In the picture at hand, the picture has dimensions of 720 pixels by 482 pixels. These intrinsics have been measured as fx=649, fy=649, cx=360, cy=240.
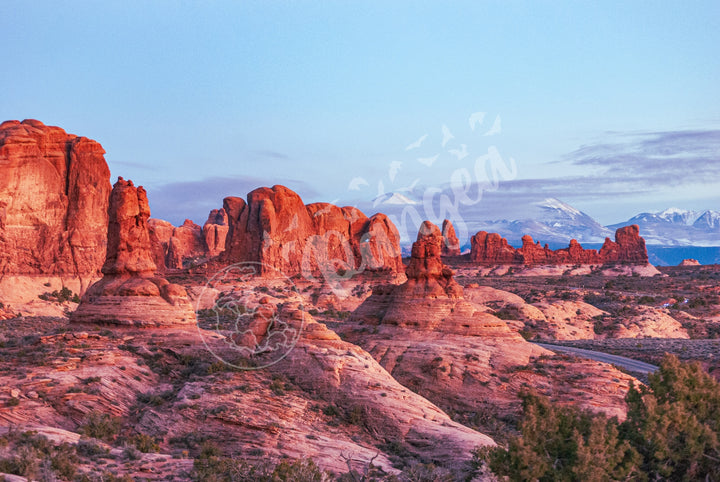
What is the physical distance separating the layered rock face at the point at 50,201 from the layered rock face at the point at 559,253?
91674 mm

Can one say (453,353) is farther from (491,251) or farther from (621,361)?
(491,251)

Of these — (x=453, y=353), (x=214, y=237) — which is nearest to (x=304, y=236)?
(x=214, y=237)

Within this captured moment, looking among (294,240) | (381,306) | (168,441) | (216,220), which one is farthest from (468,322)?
(216,220)

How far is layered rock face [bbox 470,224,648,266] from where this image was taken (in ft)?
465

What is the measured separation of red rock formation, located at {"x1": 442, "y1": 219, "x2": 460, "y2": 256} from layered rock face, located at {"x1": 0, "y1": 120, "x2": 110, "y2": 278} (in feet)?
311

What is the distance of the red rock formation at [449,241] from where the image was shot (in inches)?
6043

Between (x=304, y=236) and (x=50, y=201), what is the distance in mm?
34792

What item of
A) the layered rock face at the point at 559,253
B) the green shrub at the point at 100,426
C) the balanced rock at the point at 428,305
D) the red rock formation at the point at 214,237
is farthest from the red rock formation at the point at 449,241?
the green shrub at the point at 100,426

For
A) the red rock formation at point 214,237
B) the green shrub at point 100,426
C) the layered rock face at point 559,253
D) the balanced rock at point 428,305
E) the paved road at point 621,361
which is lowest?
the paved road at point 621,361

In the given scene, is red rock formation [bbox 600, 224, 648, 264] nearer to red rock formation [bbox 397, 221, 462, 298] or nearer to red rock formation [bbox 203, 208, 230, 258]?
red rock formation [bbox 203, 208, 230, 258]

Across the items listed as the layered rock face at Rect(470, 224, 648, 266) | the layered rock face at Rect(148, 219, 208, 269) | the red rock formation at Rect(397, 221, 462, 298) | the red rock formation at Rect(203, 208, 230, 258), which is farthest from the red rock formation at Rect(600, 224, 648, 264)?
the red rock formation at Rect(397, 221, 462, 298)

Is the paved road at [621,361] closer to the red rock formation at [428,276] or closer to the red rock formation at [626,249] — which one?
the red rock formation at [428,276]

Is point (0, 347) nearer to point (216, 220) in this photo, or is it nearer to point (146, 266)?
point (146, 266)

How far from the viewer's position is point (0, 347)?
1128 inches
